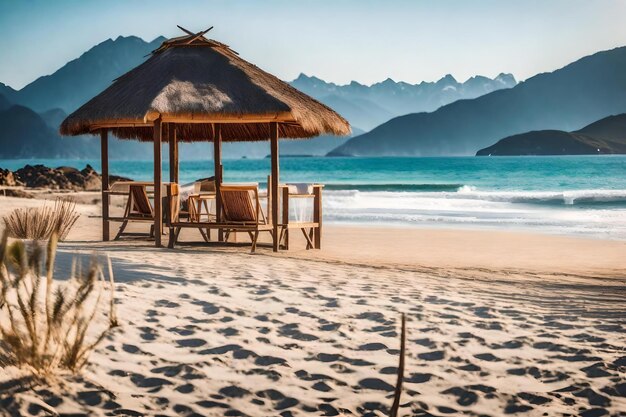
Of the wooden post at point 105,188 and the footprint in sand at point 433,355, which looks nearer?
the footprint in sand at point 433,355

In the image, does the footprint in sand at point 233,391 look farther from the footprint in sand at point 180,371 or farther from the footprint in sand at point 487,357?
the footprint in sand at point 487,357

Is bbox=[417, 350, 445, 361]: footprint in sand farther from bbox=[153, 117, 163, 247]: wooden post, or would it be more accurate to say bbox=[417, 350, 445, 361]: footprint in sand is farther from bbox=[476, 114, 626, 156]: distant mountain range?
bbox=[476, 114, 626, 156]: distant mountain range

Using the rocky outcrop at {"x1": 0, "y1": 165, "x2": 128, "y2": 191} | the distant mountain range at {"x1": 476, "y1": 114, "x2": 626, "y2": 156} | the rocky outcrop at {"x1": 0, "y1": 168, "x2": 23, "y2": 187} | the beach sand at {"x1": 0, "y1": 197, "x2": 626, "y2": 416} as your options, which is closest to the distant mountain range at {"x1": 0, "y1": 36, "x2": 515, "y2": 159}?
the distant mountain range at {"x1": 476, "y1": 114, "x2": 626, "y2": 156}

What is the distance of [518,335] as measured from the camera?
437 centimetres

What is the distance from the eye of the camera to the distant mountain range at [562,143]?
81.8 metres

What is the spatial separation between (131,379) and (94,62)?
202067mm

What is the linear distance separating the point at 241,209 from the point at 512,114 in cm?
10687

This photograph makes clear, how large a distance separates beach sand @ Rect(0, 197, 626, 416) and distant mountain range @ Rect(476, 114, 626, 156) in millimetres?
78696

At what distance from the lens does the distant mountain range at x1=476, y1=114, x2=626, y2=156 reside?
81812 mm

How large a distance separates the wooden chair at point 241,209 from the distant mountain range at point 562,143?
77207mm

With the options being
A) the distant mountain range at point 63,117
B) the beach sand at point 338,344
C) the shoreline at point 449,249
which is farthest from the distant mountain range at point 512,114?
the beach sand at point 338,344

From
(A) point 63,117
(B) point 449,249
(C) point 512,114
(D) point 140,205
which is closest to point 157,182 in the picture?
(D) point 140,205

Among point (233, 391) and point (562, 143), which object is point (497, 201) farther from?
point (562, 143)

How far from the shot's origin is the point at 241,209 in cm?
812
